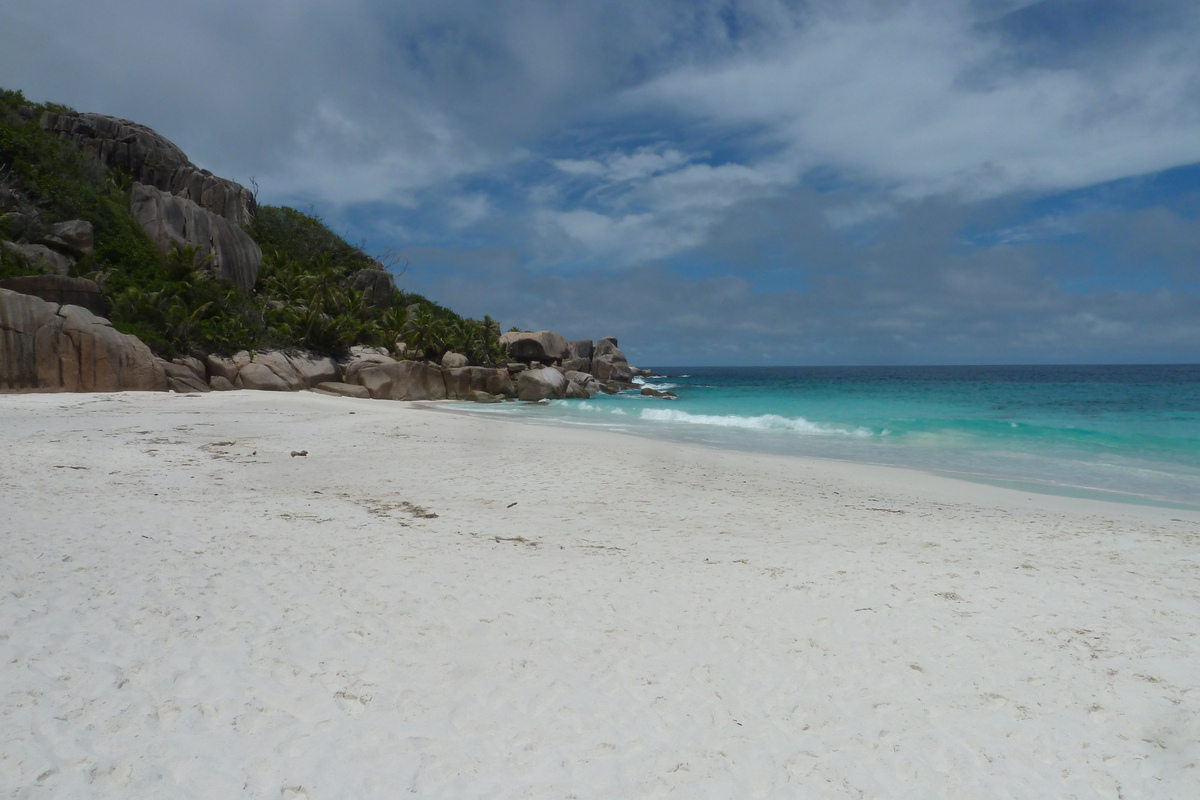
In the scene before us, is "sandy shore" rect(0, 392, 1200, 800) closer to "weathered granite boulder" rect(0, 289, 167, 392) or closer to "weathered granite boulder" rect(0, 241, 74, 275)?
"weathered granite boulder" rect(0, 289, 167, 392)

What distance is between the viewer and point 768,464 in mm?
13812

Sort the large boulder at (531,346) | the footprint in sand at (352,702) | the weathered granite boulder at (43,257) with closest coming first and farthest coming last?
the footprint in sand at (352,702), the weathered granite boulder at (43,257), the large boulder at (531,346)

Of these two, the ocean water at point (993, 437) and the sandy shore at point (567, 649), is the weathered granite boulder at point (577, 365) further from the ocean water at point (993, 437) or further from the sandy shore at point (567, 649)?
the sandy shore at point (567, 649)

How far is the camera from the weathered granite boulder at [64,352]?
17859mm

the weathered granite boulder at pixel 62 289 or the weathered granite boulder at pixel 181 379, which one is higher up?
the weathered granite boulder at pixel 62 289

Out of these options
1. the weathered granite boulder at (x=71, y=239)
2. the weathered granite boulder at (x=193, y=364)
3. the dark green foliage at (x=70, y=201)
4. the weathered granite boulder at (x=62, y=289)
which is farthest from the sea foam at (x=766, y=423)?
the weathered granite boulder at (x=71, y=239)

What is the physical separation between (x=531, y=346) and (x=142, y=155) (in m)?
26.8

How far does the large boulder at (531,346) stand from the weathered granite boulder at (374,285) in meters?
9.41

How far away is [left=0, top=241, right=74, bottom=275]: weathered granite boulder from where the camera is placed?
21.0 meters

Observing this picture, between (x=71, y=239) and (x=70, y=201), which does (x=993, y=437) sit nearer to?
(x=71, y=239)

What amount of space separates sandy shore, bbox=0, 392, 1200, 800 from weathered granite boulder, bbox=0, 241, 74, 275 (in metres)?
18.4

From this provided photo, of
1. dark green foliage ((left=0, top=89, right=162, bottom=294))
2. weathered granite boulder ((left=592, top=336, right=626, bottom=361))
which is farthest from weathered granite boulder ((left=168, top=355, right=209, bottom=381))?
weathered granite boulder ((left=592, top=336, right=626, bottom=361))

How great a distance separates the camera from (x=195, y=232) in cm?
3044

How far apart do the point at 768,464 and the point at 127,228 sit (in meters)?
30.1
